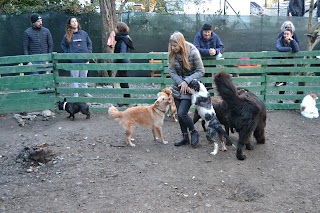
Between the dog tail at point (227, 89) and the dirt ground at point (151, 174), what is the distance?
98cm

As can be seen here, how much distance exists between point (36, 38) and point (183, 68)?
4533 mm

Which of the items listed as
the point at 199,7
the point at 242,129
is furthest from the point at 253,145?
the point at 199,7

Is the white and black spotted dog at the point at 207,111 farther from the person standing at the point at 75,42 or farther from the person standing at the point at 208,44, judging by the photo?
the person standing at the point at 75,42

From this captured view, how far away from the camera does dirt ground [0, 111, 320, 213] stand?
4.62 meters

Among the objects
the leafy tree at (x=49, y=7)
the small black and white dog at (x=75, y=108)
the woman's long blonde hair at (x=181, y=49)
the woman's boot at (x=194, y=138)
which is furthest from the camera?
the leafy tree at (x=49, y=7)

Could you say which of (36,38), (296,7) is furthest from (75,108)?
(296,7)

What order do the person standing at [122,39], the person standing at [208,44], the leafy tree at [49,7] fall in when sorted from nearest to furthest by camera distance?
the person standing at [208,44]
the person standing at [122,39]
the leafy tree at [49,7]

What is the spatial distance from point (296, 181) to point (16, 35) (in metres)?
10.6

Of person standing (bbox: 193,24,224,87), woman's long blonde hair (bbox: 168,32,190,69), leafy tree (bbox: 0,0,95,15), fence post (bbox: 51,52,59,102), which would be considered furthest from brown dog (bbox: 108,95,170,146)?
leafy tree (bbox: 0,0,95,15)

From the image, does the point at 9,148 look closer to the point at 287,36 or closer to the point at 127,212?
the point at 127,212

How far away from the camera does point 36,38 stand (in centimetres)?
893

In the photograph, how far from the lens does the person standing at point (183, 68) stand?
233 inches

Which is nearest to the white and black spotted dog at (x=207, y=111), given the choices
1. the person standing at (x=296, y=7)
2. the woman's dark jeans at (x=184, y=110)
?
the woman's dark jeans at (x=184, y=110)

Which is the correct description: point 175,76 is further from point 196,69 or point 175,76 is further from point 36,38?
point 36,38
